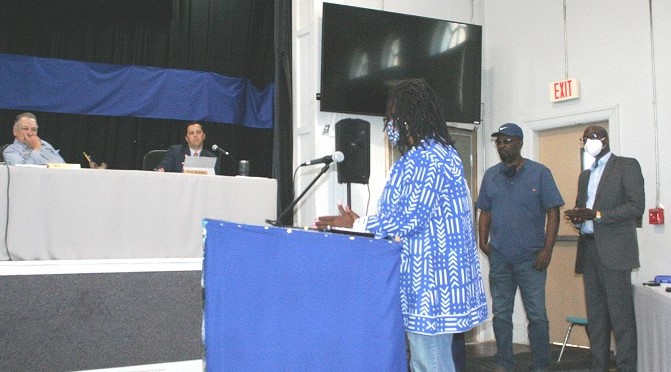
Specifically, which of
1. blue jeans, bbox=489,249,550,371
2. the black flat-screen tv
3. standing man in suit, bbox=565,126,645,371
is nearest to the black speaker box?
the black flat-screen tv

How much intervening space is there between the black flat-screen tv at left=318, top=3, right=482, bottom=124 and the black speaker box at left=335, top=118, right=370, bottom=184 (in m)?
0.76

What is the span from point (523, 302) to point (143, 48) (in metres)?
4.38

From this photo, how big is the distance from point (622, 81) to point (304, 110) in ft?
8.99

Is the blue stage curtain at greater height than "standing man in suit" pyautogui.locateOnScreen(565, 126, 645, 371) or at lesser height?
greater

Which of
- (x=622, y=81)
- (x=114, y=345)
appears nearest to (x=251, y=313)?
(x=114, y=345)

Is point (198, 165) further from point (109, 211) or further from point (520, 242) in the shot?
point (520, 242)

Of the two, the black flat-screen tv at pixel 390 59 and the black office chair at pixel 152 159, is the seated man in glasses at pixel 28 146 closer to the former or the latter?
the black office chair at pixel 152 159

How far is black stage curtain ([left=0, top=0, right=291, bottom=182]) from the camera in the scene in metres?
6.10

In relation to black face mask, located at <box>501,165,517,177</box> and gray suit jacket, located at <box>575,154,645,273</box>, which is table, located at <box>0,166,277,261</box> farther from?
gray suit jacket, located at <box>575,154,645,273</box>

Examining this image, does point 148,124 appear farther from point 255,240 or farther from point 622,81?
point 255,240

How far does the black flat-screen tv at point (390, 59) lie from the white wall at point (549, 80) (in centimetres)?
22

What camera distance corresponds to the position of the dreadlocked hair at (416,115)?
2.42 meters

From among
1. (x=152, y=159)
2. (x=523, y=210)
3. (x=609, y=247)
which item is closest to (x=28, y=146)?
(x=152, y=159)

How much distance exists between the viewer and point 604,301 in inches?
173
